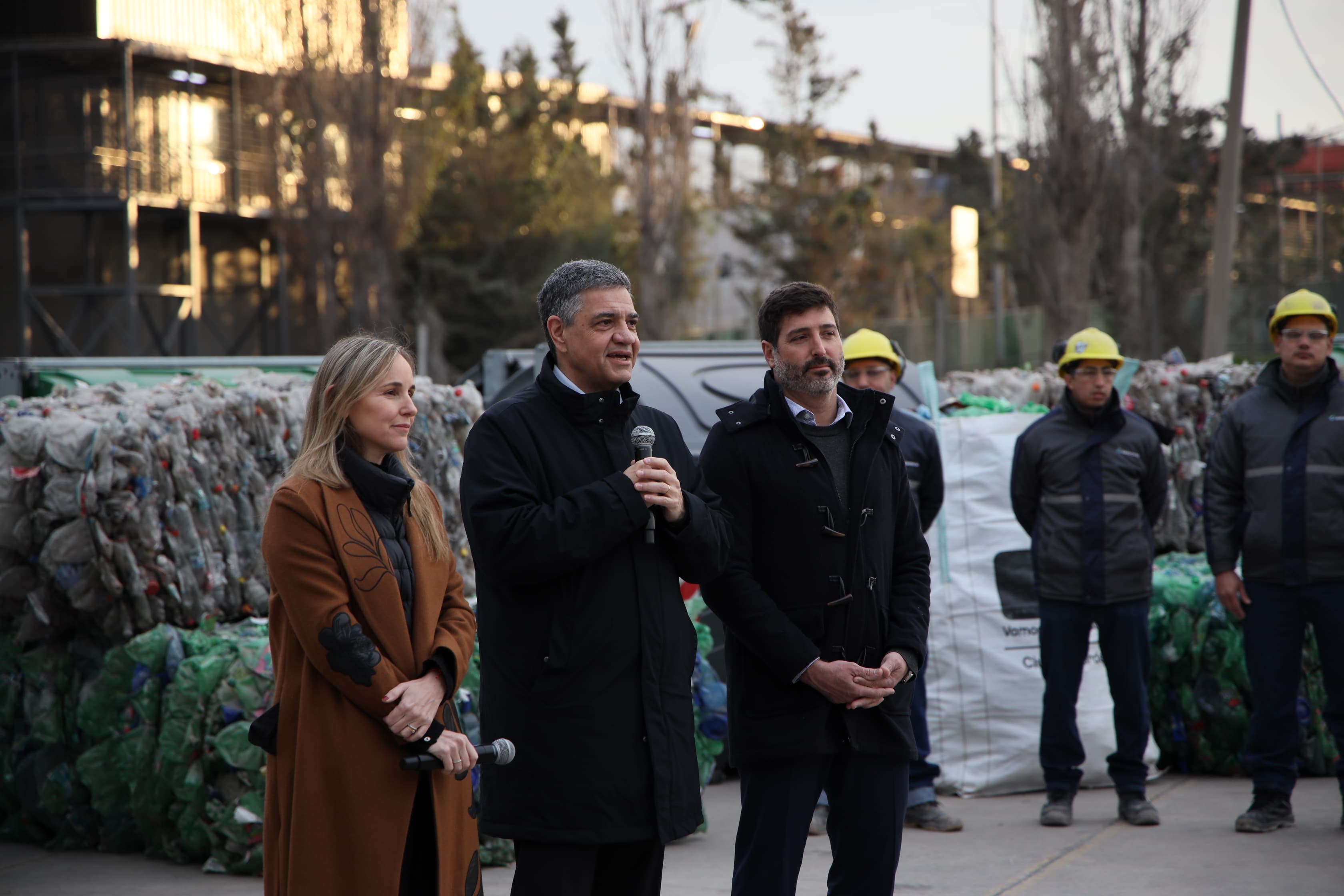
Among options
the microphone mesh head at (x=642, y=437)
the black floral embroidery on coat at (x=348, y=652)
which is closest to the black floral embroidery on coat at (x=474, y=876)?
the black floral embroidery on coat at (x=348, y=652)

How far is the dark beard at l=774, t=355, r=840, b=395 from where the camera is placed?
11.5ft

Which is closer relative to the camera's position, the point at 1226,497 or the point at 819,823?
the point at 1226,497

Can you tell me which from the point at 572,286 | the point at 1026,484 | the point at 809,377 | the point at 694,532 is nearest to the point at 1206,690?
the point at 1026,484

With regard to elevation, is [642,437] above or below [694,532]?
above

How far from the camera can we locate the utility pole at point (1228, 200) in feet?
43.3

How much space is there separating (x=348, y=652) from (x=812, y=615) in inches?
47.6

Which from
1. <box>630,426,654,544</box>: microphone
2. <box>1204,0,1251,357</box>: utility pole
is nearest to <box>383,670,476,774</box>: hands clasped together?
<box>630,426,654,544</box>: microphone

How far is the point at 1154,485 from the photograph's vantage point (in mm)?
5836

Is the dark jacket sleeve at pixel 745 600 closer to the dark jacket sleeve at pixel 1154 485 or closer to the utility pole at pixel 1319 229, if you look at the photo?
the dark jacket sleeve at pixel 1154 485

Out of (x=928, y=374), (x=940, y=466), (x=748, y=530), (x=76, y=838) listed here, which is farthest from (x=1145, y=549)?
(x=76, y=838)

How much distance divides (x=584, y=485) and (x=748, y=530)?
64cm

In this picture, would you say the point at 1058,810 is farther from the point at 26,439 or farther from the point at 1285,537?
the point at 26,439

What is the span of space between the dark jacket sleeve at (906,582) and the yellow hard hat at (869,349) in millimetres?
2245

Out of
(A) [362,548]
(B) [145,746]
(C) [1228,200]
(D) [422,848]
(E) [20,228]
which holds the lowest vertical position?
(B) [145,746]
